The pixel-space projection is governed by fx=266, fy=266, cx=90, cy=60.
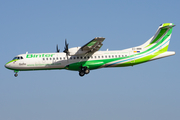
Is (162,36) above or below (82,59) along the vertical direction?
above

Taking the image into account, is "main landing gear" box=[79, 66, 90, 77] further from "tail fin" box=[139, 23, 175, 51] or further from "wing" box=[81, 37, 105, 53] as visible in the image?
"tail fin" box=[139, 23, 175, 51]

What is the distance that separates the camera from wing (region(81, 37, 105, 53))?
94.0 ft

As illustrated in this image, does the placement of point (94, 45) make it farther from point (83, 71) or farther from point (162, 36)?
point (162, 36)

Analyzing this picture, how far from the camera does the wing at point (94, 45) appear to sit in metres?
28.6

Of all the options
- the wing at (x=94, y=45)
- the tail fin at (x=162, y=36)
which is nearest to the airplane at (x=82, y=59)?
the wing at (x=94, y=45)

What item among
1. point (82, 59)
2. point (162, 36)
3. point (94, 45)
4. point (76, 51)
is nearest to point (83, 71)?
point (82, 59)

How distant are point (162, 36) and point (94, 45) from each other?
973 centimetres

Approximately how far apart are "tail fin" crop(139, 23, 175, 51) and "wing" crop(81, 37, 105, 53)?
257 inches

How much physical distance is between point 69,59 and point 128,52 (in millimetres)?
7325

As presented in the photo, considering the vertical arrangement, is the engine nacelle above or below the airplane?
above

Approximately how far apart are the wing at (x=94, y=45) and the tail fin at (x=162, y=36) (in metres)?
6.52

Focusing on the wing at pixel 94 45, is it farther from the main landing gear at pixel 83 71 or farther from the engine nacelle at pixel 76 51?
the main landing gear at pixel 83 71

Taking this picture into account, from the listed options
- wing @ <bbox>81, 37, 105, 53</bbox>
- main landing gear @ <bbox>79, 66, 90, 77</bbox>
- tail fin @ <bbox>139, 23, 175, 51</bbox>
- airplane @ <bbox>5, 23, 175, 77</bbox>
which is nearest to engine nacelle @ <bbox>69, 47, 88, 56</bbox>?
airplane @ <bbox>5, 23, 175, 77</bbox>

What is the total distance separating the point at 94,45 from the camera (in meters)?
30.4
